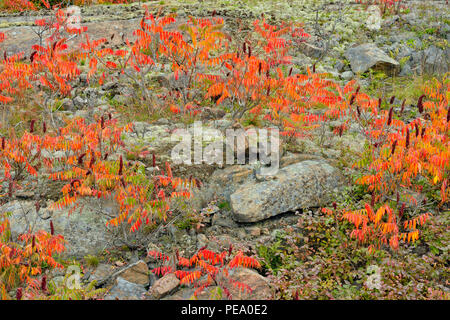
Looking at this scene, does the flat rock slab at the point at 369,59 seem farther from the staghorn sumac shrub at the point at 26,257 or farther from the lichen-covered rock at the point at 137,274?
the staghorn sumac shrub at the point at 26,257

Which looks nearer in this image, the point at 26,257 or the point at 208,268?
the point at 208,268

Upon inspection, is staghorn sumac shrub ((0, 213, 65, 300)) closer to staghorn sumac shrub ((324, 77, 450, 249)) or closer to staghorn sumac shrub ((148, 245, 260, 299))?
staghorn sumac shrub ((148, 245, 260, 299))

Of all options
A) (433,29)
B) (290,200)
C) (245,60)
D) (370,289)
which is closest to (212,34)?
(245,60)

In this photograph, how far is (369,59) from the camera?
11.9 metres

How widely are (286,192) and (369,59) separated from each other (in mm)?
6951

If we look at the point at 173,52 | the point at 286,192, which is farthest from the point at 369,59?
the point at 286,192

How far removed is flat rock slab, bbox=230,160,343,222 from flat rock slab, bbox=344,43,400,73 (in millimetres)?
5820

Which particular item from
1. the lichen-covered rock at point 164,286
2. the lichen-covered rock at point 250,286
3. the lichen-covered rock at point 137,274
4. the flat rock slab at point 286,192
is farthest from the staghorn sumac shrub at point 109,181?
the lichen-covered rock at point 250,286

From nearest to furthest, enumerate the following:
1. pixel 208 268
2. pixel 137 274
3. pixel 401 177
A: pixel 208 268, pixel 137 274, pixel 401 177

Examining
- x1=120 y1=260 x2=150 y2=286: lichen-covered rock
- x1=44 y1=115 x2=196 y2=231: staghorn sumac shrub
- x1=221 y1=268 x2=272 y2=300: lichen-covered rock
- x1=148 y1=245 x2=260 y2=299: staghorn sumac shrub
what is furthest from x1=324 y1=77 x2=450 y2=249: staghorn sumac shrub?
→ x1=120 y1=260 x2=150 y2=286: lichen-covered rock

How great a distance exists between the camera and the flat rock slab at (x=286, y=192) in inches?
262

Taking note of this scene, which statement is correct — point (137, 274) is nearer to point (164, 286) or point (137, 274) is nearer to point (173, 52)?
point (164, 286)

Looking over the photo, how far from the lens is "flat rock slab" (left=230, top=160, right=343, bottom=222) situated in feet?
21.8
